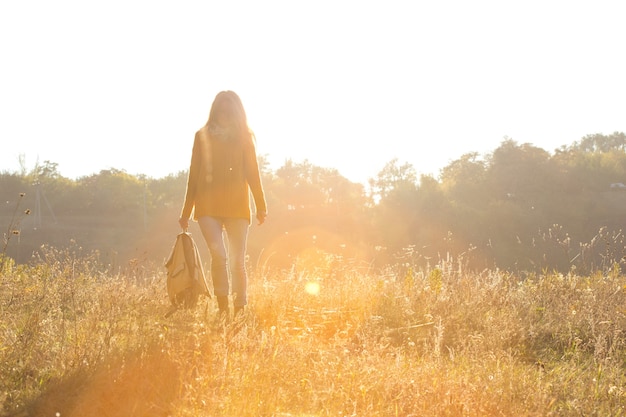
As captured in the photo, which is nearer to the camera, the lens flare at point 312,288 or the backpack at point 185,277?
the backpack at point 185,277

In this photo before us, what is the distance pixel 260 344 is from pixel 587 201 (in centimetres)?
5331

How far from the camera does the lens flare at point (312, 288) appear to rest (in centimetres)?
668

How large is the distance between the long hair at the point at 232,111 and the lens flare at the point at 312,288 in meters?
2.19

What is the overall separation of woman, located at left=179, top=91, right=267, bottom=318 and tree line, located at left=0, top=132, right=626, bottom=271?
35.6 metres

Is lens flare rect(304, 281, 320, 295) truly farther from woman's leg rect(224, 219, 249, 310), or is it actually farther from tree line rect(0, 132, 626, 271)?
tree line rect(0, 132, 626, 271)

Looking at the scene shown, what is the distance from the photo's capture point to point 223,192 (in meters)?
5.09

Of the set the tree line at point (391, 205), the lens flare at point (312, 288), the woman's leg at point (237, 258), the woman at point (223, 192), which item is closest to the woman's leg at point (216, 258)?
the woman at point (223, 192)

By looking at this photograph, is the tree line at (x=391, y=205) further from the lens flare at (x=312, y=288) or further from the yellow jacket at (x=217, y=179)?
the yellow jacket at (x=217, y=179)

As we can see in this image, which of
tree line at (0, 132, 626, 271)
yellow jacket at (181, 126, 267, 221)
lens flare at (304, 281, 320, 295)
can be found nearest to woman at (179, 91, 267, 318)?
yellow jacket at (181, 126, 267, 221)

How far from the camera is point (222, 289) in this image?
16.5 ft

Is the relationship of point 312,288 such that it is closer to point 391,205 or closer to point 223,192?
point 223,192

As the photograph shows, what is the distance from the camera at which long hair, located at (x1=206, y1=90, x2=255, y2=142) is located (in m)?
5.20

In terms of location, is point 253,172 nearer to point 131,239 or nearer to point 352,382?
point 352,382

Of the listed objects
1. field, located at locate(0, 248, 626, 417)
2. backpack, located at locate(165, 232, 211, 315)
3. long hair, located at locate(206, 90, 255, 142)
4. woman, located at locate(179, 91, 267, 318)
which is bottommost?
field, located at locate(0, 248, 626, 417)
